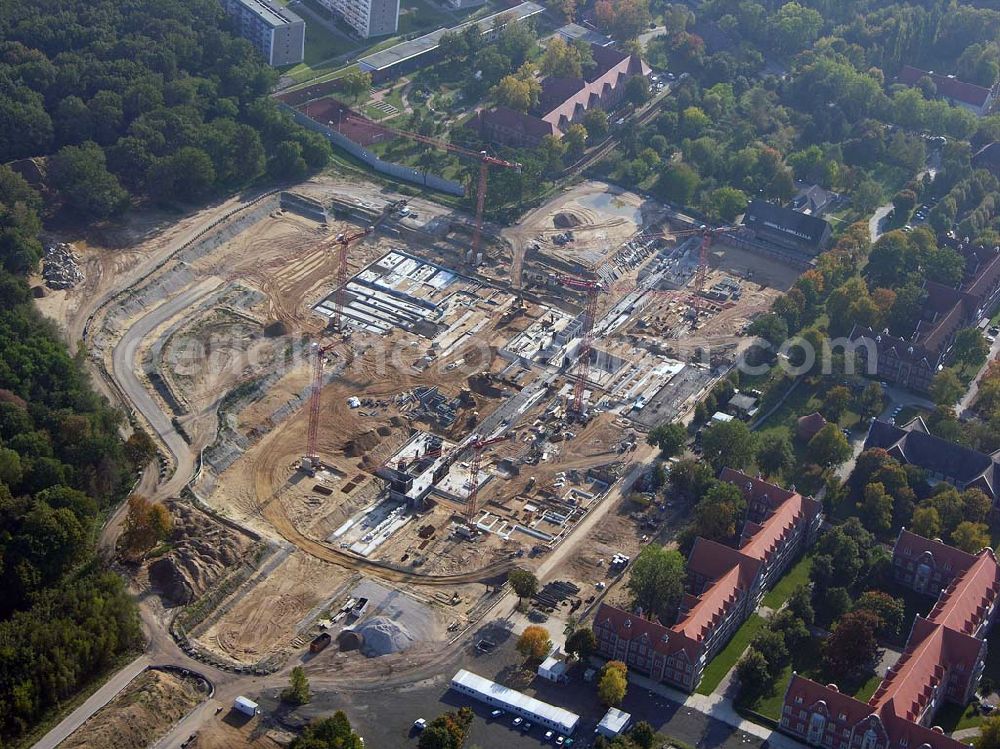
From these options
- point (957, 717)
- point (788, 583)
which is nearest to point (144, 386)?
point (788, 583)

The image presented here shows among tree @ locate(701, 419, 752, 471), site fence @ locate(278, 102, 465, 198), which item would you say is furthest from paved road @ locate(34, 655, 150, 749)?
site fence @ locate(278, 102, 465, 198)

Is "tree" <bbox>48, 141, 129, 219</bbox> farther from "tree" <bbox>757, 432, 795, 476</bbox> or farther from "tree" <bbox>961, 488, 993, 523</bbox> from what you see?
"tree" <bbox>961, 488, 993, 523</bbox>

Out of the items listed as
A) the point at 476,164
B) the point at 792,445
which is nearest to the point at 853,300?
the point at 792,445

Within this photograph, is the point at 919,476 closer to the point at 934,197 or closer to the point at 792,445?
the point at 792,445

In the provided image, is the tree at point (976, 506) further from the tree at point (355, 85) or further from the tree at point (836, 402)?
the tree at point (355, 85)

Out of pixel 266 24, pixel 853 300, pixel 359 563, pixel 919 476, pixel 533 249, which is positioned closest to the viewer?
pixel 359 563

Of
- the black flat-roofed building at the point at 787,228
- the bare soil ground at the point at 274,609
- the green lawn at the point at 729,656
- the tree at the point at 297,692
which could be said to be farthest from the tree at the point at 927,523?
the tree at the point at 297,692
